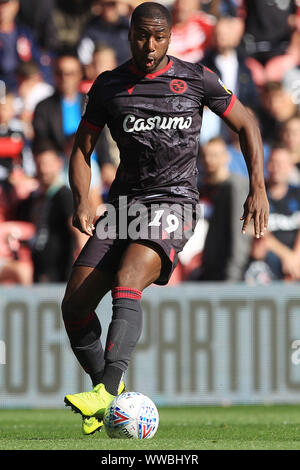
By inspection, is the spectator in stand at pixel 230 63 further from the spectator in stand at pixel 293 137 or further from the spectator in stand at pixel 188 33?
the spectator in stand at pixel 293 137

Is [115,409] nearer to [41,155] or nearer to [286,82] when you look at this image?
[41,155]

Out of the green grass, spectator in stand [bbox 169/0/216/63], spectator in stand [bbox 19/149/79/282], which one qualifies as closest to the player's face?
the green grass

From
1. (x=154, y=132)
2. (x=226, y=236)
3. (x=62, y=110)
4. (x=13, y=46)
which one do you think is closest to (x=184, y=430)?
(x=154, y=132)

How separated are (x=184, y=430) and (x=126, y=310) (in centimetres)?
164

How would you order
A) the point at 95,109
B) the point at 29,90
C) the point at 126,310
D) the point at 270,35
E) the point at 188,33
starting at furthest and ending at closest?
the point at 270,35
the point at 29,90
the point at 188,33
the point at 95,109
the point at 126,310

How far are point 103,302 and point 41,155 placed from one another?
1853 millimetres

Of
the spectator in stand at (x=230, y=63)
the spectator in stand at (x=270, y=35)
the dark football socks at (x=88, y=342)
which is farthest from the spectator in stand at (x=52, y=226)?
the dark football socks at (x=88, y=342)

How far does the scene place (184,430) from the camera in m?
6.95

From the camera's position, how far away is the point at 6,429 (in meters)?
7.13

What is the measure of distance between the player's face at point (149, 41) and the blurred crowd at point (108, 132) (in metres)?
4.09

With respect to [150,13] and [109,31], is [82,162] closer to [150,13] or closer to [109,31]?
[150,13]

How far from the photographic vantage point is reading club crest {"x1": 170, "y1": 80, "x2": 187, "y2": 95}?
A: 20.1 ft

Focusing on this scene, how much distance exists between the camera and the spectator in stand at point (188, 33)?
11.9 metres
